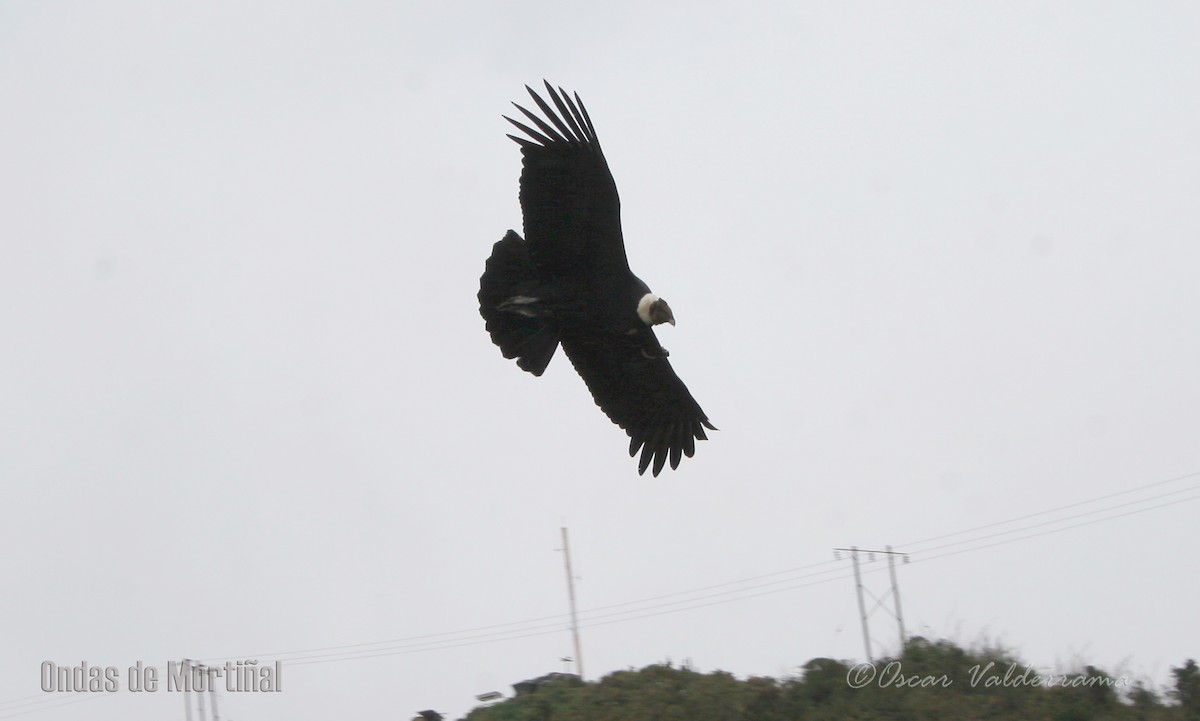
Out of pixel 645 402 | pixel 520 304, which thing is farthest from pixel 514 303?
pixel 645 402

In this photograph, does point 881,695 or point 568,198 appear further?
point 881,695

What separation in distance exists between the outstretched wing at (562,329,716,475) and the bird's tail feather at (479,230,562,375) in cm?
52

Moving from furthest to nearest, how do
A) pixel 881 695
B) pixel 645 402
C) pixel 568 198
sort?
pixel 881 695 < pixel 645 402 < pixel 568 198

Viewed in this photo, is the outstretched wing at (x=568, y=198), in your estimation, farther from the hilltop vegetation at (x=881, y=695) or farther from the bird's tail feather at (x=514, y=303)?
the hilltop vegetation at (x=881, y=695)

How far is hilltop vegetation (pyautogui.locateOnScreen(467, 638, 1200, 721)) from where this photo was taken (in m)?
23.3

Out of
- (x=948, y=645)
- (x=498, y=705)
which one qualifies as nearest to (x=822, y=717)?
(x=948, y=645)

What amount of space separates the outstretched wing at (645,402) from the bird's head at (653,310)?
109 centimetres

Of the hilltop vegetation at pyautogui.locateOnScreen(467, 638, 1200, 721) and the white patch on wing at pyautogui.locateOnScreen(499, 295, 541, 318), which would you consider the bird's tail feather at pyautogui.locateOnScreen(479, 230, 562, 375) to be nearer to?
the white patch on wing at pyautogui.locateOnScreen(499, 295, 541, 318)

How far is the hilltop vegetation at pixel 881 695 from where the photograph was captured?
2327 centimetres

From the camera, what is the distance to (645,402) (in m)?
12.2

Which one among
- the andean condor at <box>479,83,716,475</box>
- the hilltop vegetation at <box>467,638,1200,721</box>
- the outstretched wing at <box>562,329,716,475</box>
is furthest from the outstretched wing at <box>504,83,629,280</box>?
the hilltop vegetation at <box>467,638,1200,721</box>

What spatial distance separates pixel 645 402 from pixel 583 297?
1.52 meters

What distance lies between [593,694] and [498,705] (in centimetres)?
232

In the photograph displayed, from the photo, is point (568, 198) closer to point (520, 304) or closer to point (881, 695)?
point (520, 304)
